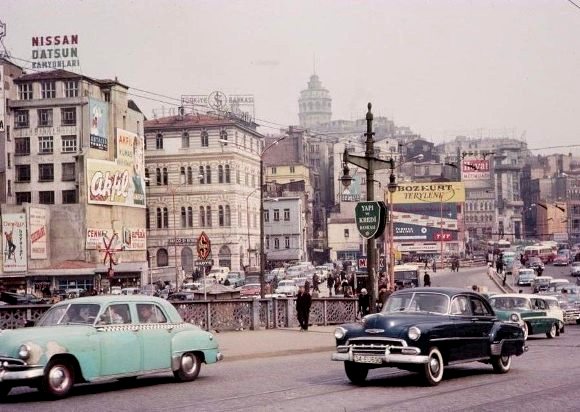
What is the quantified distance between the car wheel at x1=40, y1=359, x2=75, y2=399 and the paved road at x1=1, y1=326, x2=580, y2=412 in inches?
7.6

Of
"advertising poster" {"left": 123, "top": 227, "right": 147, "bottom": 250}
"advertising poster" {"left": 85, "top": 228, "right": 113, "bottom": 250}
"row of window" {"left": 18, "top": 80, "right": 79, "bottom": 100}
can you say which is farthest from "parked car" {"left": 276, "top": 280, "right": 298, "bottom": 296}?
"row of window" {"left": 18, "top": 80, "right": 79, "bottom": 100}

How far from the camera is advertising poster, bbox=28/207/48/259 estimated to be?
8988cm

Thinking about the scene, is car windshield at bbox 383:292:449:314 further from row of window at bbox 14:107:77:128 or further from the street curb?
row of window at bbox 14:107:77:128

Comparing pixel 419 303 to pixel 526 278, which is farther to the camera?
pixel 526 278

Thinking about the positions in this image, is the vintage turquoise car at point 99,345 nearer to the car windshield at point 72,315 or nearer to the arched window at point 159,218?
the car windshield at point 72,315

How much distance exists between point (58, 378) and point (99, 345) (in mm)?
885

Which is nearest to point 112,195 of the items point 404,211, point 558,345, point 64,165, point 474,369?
point 64,165

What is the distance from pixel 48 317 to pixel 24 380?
1.61 m

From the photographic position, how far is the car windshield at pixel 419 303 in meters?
18.2

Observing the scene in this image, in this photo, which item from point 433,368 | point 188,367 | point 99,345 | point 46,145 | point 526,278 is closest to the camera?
point 99,345

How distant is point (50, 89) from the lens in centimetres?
9862

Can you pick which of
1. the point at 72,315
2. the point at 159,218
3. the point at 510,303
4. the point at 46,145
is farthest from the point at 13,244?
the point at 72,315

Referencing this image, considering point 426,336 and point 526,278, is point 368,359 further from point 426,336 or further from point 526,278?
point 526,278

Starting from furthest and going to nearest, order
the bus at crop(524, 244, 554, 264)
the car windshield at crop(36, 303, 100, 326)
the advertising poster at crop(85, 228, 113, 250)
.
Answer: the bus at crop(524, 244, 554, 264), the advertising poster at crop(85, 228, 113, 250), the car windshield at crop(36, 303, 100, 326)
